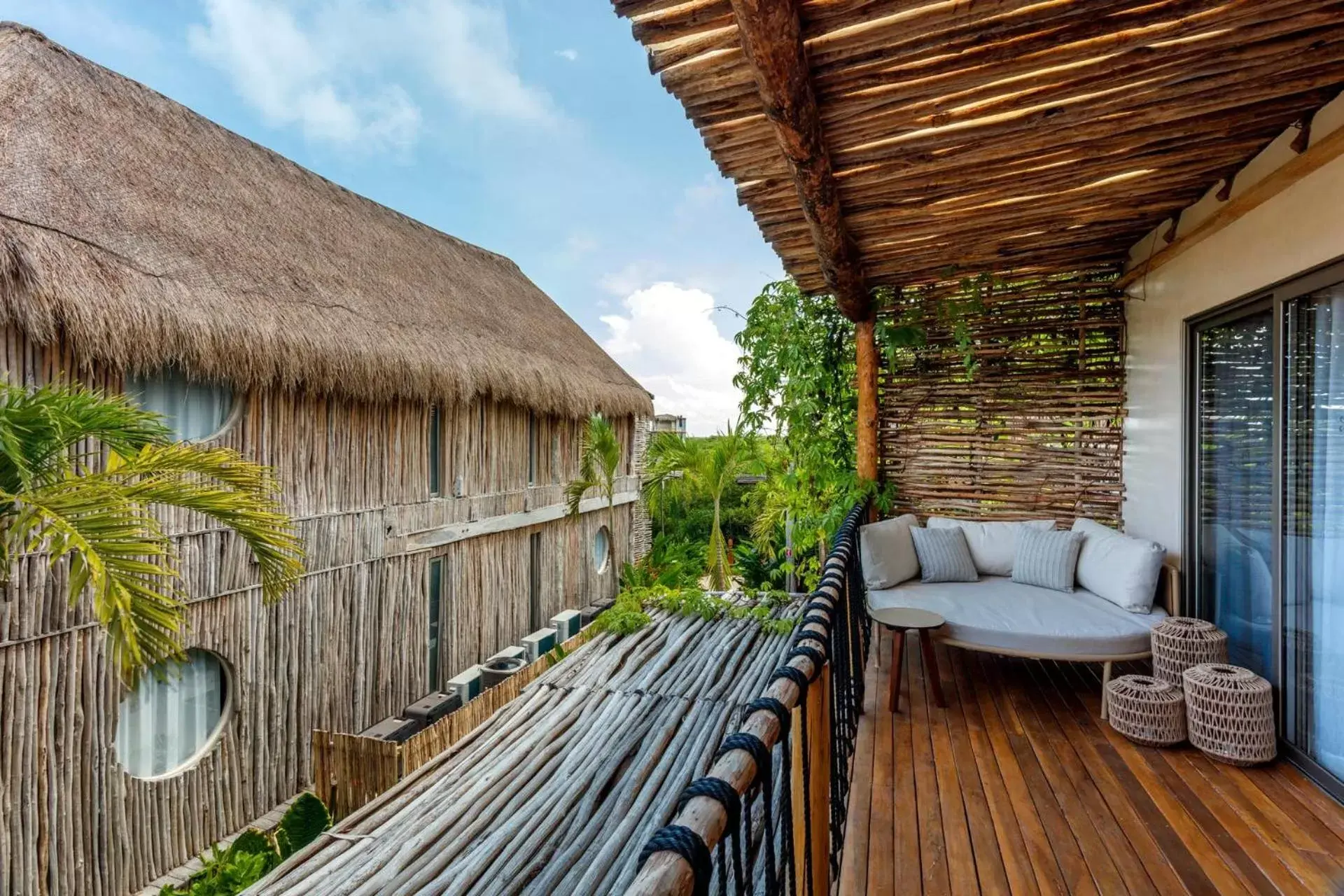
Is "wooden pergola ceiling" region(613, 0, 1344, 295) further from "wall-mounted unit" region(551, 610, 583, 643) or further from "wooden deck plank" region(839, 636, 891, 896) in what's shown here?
"wall-mounted unit" region(551, 610, 583, 643)

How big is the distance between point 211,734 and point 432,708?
1846 millimetres

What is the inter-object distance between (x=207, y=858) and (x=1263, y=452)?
6841 mm

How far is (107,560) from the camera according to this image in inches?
104

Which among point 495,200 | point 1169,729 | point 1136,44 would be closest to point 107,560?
point 1136,44

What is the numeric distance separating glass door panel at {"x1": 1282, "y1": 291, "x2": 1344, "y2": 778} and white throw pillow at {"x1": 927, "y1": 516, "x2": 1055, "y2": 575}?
1.67 meters

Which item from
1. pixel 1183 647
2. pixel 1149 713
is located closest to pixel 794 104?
pixel 1149 713

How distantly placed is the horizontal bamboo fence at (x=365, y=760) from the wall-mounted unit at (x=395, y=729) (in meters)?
0.82

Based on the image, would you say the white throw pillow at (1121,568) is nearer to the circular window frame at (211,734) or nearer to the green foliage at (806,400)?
the green foliage at (806,400)

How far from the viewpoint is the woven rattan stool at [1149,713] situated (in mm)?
2652

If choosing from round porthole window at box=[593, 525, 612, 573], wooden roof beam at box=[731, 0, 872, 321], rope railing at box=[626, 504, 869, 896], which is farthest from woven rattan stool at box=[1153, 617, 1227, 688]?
round porthole window at box=[593, 525, 612, 573]

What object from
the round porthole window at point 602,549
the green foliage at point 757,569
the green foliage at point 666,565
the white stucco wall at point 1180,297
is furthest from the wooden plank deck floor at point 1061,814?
the round porthole window at point 602,549

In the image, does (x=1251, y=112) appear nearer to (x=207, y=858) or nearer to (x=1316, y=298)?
(x=1316, y=298)

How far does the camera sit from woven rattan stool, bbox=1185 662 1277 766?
2490 millimetres

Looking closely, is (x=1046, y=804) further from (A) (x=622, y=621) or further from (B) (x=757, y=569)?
(B) (x=757, y=569)
